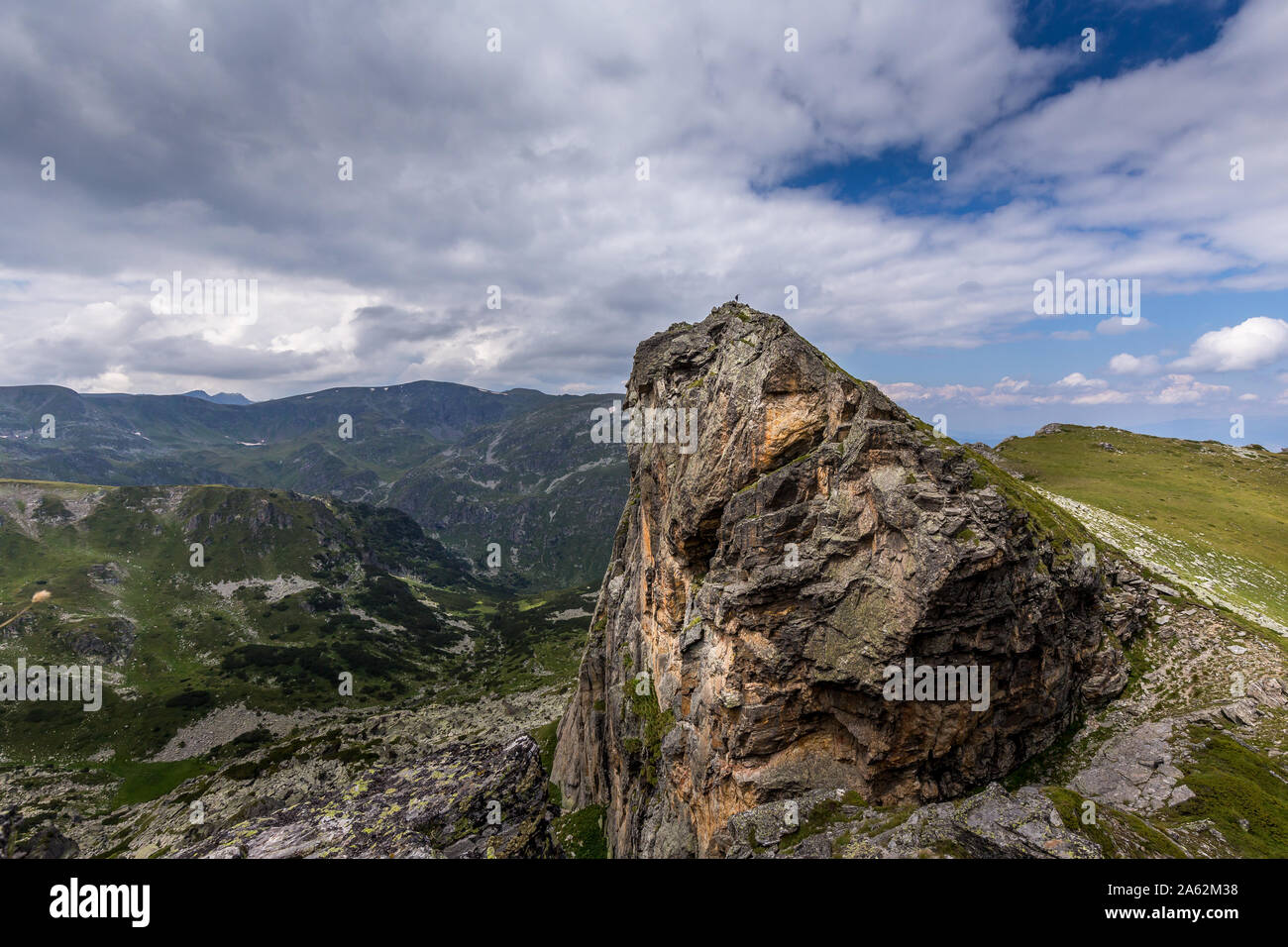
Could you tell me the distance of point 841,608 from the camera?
110 feet

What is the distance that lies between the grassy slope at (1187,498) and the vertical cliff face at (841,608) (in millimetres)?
18327

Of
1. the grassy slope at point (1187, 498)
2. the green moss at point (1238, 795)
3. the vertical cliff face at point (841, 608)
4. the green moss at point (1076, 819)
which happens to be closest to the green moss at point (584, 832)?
the vertical cliff face at point (841, 608)

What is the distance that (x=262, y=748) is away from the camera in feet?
507

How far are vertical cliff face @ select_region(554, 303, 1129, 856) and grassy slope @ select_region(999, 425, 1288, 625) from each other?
18.3m

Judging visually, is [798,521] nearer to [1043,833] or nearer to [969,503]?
[969,503]

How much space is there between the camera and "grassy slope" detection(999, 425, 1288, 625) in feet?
171

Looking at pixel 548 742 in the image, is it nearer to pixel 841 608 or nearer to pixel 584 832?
pixel 584 832

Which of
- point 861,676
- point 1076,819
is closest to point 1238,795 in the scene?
point 1076,819

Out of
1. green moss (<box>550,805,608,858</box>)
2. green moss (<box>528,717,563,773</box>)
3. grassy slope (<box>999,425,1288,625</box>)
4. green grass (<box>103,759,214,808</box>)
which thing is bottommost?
green grass (<box>103,759,214,808</box>)

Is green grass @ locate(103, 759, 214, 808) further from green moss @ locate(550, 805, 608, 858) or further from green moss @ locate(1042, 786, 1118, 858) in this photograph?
green moss @ locate(1042, 786, 1118, 858)

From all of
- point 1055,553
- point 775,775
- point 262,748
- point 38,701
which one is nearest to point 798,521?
point 775,775

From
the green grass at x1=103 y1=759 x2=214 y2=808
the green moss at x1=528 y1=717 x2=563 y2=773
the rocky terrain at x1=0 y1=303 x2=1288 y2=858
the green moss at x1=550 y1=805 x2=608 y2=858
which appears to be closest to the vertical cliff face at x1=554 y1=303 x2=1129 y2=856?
the rocky terrain at x1=0 y1=303 x2=1288 y2=858

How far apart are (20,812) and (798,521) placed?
19502 centimetres
